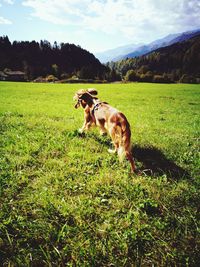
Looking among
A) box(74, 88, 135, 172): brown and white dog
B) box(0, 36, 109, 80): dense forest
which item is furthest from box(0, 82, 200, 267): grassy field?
box(0, 36, 109, 80): dense forest

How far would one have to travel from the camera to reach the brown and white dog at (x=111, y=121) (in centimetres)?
526

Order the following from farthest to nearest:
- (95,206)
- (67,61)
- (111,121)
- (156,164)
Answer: (67,61) < (156,164) < (111,121) < (95,206)

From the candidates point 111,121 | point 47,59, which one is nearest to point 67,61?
point 47,59

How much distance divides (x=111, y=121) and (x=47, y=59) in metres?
176

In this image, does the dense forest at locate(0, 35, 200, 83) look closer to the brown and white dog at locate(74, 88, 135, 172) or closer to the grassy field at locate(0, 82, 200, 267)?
the brown and white dog at locate(74, 88, 135, 172)

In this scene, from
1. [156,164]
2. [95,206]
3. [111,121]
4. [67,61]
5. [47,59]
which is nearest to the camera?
[95,206]

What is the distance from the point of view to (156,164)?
19.7ft

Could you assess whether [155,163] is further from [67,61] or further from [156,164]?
[67,61]

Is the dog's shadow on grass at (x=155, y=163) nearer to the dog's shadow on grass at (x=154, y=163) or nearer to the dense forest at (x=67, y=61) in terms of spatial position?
the dog's shadow on grass at (x=154, y=163)

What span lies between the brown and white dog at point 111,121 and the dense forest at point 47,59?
126 m

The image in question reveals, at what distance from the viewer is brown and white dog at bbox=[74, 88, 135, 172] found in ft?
17.3

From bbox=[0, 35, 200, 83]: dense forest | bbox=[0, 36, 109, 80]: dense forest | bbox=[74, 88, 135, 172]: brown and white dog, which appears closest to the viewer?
bbox=[74, 88, 135, 172]: brown and white dog

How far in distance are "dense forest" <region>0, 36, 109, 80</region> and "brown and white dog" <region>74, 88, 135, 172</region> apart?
126 meters

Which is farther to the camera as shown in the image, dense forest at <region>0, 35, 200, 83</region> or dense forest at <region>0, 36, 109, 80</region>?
dense forest at <region>0, 36, 109, 80</region>
